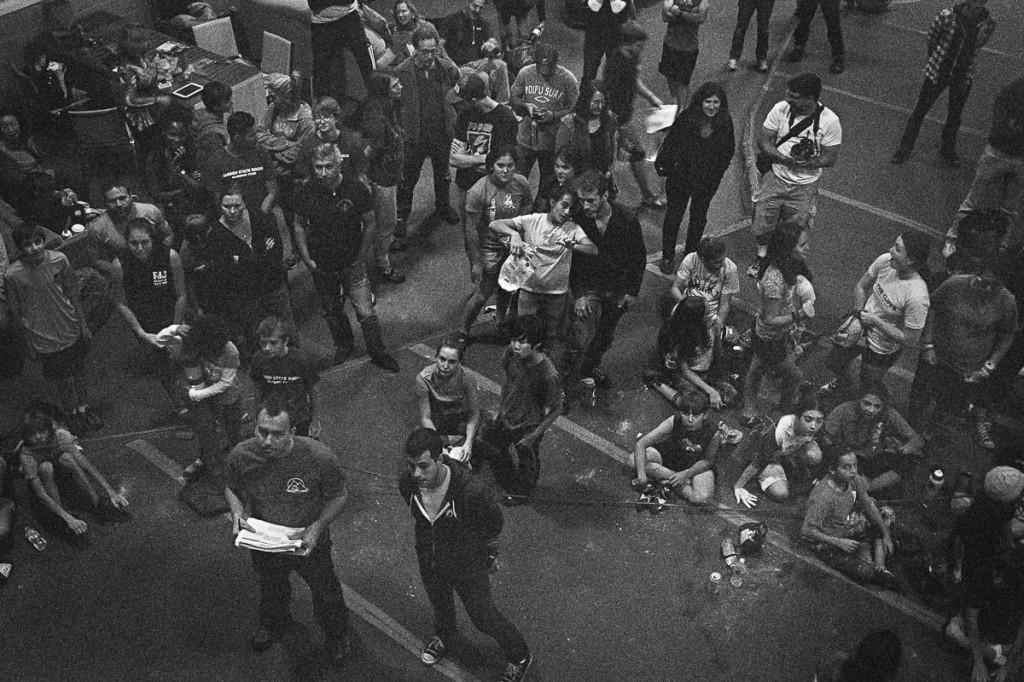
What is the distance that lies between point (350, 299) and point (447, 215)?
2394mm

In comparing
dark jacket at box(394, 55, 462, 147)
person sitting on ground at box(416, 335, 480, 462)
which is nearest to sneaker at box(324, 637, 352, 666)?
person sitting on ground at box(416, 335, 480, 462)

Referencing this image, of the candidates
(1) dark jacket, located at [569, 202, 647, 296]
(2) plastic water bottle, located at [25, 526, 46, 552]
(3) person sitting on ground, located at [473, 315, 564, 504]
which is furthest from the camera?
(1) dark jacket, located at [569, 202, 647, 296]

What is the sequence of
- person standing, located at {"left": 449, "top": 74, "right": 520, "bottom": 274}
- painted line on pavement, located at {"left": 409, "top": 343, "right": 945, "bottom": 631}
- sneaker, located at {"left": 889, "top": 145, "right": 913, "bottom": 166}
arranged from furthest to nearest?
sneaker, located at {"left": 889, "top": 145, "right": 913, "bottom": 166}
person standing, located at {"left": 449, "top": 74, "right": 520, "bottom": 274}
painted line on pavement, located at {"left": 409, "top": 343, "right": 945, "bottom": 631}

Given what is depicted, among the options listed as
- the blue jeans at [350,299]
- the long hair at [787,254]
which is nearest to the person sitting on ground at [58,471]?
the blue jeans at [350,299]

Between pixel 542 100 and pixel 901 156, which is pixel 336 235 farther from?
pixel 901 156

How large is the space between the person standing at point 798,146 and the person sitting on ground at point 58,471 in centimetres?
555

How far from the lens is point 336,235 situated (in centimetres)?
877

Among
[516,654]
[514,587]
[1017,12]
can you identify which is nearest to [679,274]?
[514,587]

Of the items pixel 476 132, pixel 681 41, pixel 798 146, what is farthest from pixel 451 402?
pixel 681 41

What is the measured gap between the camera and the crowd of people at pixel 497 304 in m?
7.11

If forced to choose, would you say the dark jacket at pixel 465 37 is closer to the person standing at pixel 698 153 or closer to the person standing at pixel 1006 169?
the person standing at pixel 698 153

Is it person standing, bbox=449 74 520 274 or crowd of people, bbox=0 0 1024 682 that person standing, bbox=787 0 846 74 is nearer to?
crowd of people, bbox=0 0 1024 682

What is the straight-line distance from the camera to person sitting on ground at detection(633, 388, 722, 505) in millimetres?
8086

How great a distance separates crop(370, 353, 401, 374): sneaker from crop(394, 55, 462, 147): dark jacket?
2254mm
